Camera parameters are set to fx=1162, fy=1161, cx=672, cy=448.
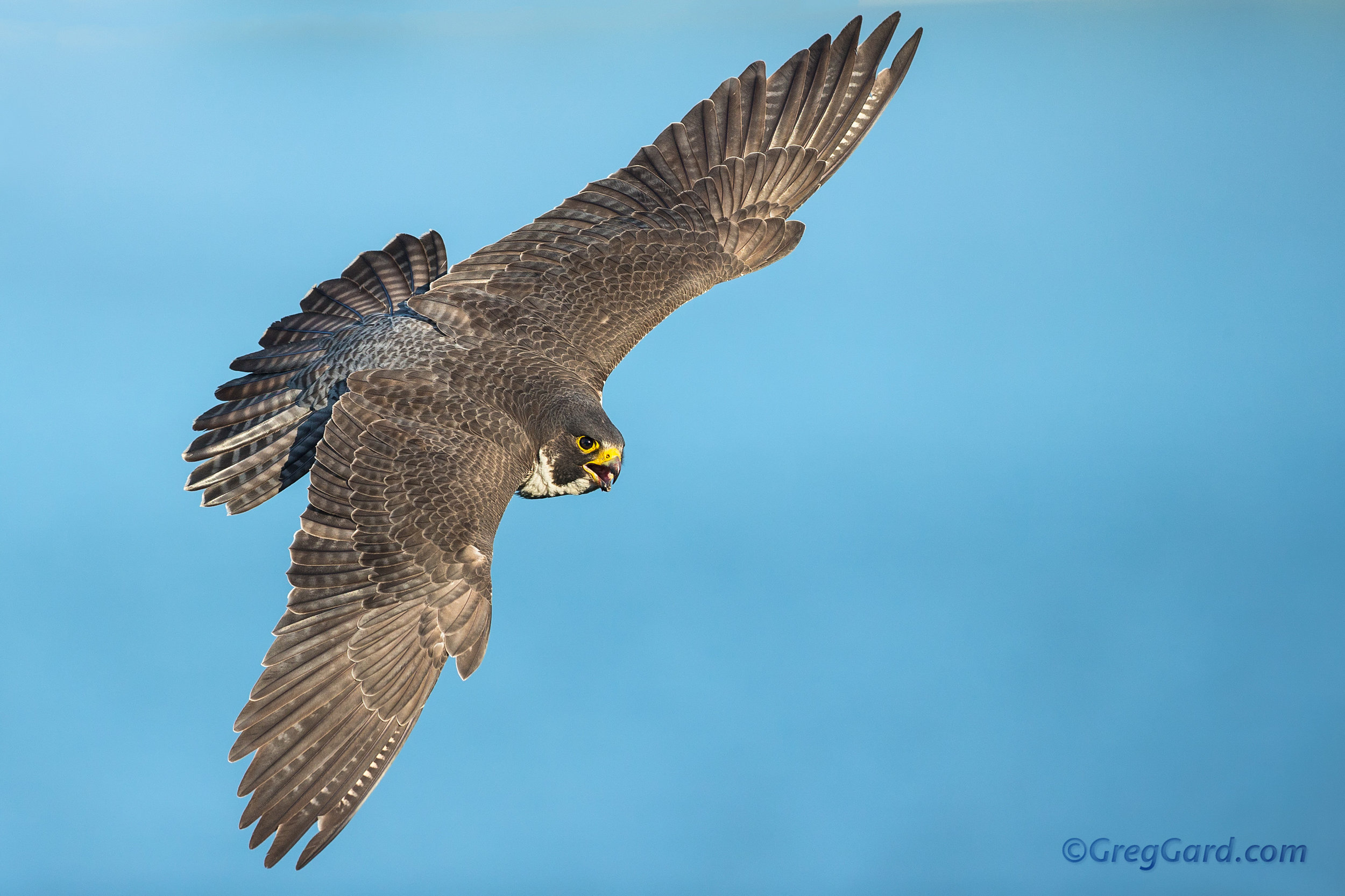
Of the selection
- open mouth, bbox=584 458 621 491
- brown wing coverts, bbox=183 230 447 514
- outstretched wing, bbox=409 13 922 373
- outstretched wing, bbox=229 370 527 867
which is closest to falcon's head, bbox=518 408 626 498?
open mouth, bbox=584 458 621 491

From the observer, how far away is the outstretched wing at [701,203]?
25.6 feet

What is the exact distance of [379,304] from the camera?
831 centimetres

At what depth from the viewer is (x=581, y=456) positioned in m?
6.94

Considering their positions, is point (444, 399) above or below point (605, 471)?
above

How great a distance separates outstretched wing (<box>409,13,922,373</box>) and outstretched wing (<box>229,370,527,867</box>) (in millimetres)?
1447

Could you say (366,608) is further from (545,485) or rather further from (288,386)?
(288,386)

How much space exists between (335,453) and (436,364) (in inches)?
35.4

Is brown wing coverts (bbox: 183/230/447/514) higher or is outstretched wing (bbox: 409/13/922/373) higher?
outstretched wing (bbox: 409/13/922/373)

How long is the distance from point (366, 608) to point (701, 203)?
12.2 feet

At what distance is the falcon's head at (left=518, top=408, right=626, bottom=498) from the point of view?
689 cm

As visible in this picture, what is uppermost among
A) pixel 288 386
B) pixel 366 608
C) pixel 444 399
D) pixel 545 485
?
pixel 288 386

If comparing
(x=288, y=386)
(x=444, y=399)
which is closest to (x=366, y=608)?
(x=444, y=399)

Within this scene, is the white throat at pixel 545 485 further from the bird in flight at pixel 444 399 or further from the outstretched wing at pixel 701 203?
the outstretched wing at pixel 701 203

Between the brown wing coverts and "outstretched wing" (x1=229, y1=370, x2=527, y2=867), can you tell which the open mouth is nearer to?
"outstretched wing" (x1=229, y1=370, x2=527, y2=867)
